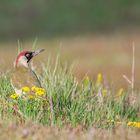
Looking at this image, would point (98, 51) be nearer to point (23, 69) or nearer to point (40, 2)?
point (40, 2)

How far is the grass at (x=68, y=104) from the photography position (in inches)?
292

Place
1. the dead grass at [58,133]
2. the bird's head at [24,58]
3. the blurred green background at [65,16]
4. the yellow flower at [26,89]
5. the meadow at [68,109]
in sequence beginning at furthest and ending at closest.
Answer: the blurred green background at [65,16]
the bird's head at [24,58]
the yellow flower at [26,89]
the meadow at [68,109]
the dead grass at [58,133]

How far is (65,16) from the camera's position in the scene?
24.2 meters

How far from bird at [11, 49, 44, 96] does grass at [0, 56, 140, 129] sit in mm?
70

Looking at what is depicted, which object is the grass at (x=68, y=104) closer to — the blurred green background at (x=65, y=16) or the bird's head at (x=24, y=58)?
the bird's head at (x=24, y=58)

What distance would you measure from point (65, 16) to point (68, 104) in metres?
16.4

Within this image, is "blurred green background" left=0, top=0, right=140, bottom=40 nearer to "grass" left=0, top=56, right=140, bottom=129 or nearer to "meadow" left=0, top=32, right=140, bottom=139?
"meadow" left=0, top=32, right=140, bottom=139

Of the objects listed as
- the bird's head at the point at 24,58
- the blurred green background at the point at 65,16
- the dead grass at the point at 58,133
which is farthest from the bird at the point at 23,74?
the blurred green background at the point at 65,16

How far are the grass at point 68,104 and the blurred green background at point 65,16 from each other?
14.3 m

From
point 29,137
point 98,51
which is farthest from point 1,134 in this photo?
point 98,51

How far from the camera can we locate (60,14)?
24.3m

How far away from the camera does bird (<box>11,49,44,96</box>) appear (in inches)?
320

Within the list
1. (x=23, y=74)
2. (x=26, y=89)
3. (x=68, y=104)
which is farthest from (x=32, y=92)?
(x=23, y=74)

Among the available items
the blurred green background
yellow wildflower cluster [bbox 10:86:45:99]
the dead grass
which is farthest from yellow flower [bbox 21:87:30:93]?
the blurred green background
